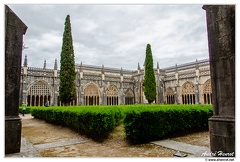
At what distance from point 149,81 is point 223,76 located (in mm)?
25690

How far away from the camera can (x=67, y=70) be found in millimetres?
18766

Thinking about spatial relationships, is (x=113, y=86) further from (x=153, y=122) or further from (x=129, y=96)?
(x=153, y=122)

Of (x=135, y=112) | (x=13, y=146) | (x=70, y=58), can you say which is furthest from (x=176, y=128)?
(x=70, y=58)

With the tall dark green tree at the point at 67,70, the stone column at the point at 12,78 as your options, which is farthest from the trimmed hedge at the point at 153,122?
the tall dark green tree at the point at 67,70

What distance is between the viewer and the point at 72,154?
508cm

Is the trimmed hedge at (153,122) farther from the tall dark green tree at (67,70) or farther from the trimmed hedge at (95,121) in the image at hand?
the tall dark green tree at (67,70)

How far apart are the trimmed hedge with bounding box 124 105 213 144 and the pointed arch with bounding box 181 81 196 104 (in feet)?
82.9

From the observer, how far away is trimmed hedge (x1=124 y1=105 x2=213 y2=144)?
20.6ft

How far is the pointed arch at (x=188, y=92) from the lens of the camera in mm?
31516

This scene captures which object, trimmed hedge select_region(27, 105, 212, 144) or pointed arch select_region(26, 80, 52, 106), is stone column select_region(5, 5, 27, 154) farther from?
pointed arch select_region(26, 80, 52, 106)

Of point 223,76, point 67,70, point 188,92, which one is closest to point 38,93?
point 67,70

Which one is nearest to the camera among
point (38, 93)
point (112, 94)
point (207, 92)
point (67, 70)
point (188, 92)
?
point (67, 70)

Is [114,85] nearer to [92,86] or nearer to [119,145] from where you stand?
[92,86]

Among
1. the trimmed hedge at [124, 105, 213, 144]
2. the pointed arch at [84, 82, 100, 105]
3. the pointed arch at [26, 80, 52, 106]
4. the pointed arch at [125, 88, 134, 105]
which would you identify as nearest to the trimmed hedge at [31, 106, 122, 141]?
the trimmed hedge at [124, 105, 213, 144]
